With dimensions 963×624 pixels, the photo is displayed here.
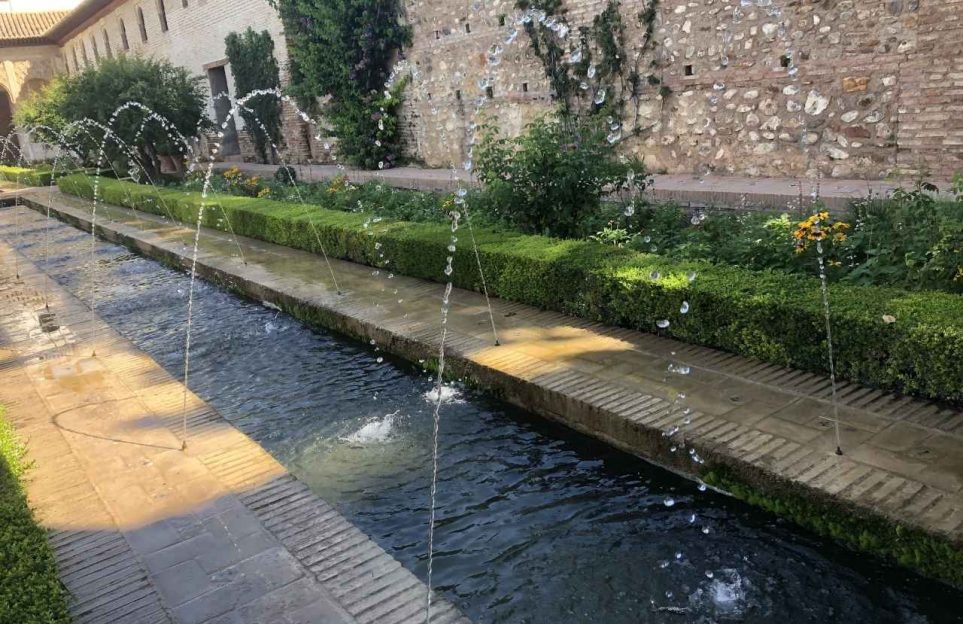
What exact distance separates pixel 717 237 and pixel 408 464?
129 inches

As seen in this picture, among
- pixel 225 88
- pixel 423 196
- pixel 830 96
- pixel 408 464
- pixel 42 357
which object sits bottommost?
pixel 408 464

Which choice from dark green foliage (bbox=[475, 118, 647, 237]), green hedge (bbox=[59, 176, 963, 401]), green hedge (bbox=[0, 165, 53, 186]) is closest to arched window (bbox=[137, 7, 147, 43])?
green hedge (bbox=[0, 165, 53, 186])

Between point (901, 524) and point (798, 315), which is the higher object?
point (798, 315)

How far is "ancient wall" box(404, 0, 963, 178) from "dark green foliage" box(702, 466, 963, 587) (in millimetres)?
5302

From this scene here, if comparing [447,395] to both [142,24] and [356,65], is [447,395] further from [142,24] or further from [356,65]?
[142,24]

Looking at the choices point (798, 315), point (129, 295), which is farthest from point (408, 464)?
point (129, 295)

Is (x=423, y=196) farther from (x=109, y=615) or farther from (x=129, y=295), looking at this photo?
(x=109, y=615)

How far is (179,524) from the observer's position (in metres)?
3.15

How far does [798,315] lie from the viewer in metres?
4.03

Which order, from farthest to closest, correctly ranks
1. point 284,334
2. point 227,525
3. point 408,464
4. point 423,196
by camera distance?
1. point 423,196
2. point 284,334
3. point 408,464
4. point 227,525

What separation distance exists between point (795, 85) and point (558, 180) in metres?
3.73

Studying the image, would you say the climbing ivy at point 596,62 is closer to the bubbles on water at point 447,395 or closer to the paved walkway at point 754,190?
the paved walkway at point 754,190

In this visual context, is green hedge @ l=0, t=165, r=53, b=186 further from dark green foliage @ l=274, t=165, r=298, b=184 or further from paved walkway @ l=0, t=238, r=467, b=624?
paved walkway @ l=0, t=238, r=467, b=624

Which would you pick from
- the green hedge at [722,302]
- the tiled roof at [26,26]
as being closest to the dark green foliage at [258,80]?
the green hedge at [722,302]
